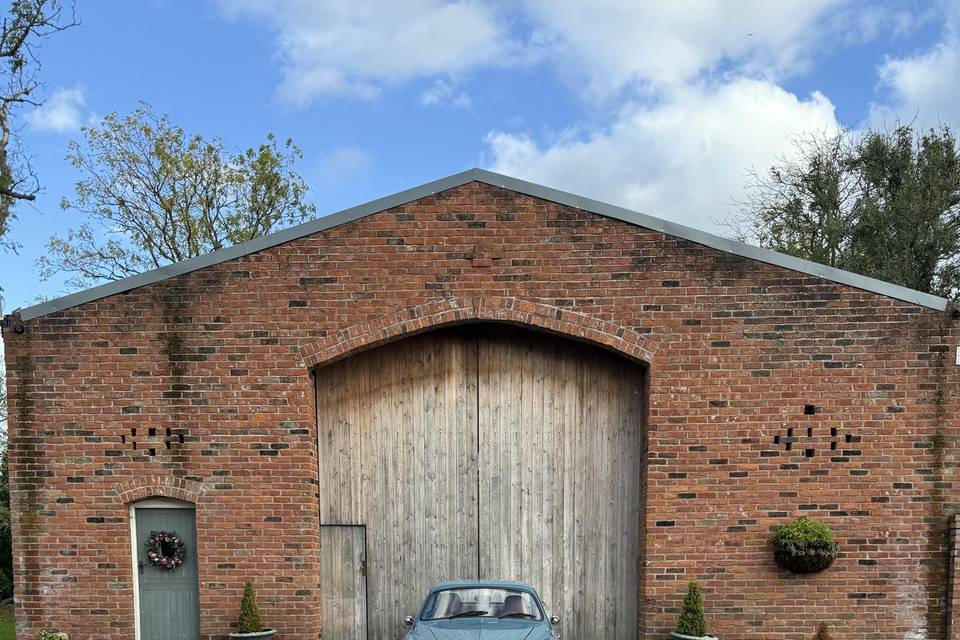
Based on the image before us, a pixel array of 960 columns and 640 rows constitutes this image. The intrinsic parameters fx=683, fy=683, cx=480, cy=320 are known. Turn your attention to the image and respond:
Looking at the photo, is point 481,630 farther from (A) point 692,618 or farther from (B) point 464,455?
(A) point 692,618

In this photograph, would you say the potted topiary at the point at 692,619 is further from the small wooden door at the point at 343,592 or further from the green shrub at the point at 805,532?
the small wooden door at the point at 343,592

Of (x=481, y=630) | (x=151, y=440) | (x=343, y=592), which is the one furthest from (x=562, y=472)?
(x=151, y=440)

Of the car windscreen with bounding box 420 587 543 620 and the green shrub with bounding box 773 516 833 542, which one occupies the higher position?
the green shrub with bounding box 773 516 833 542

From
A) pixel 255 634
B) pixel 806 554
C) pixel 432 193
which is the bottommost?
pixel 255 634

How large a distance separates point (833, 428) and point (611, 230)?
3437mm

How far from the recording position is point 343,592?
→ 8500 millimetres

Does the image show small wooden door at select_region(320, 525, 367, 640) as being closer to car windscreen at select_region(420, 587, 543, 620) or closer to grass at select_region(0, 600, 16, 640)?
car windscreen at select_region(420, 587, 543, 620)

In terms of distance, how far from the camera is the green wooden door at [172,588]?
8125mm

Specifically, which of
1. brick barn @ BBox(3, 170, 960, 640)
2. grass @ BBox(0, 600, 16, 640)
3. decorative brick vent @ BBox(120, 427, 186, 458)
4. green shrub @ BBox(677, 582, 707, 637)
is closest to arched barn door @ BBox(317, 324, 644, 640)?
brick barn @ BBox(3, 170, 960, 640)

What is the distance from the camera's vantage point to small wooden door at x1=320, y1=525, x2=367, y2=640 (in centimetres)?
849

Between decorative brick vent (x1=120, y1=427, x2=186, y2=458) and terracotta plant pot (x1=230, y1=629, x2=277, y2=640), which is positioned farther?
decorative brick vent (x1=120, y1=427, x2=186, y2=458)

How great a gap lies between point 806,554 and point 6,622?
14086mm

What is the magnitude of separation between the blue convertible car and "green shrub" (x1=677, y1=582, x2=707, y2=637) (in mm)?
1629

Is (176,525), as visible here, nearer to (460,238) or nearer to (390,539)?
(390,539)
